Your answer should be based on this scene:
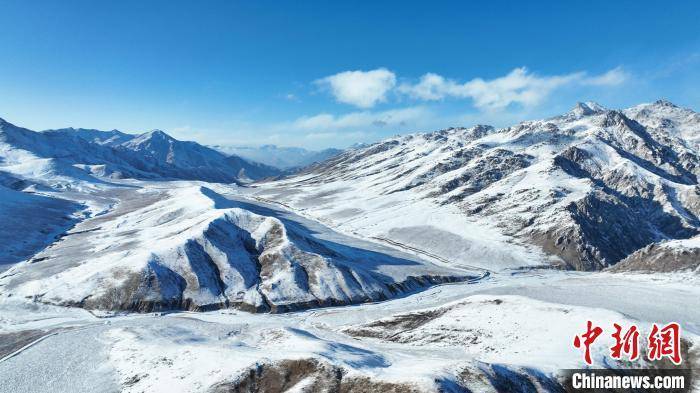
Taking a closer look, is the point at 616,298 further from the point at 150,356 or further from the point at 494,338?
the point at 150,356

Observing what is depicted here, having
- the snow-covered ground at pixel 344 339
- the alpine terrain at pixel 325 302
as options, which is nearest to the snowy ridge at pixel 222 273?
the alpine terrain at pixel 325 302

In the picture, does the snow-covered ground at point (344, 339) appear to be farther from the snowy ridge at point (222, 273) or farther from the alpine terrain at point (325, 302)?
the snowy ridge at point (222, 273)

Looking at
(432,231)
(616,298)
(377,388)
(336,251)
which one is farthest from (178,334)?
(432,231)

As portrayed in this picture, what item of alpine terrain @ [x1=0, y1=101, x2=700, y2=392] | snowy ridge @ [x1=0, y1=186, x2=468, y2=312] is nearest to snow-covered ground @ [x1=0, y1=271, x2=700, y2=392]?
alpine terrain @ [x1=0, y1=101, x2=700, y2=392]

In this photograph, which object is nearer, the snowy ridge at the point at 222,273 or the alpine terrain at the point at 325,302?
the alpine terrain at the point at 325,302

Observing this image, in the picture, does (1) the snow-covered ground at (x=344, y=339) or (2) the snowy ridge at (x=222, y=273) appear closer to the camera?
(1) the snow-covered ground at (x=344, y=339)

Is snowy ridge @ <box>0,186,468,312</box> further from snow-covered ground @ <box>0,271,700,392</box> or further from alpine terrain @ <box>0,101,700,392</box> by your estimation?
snow-covered ground @ <box>0,271,700,392</box>

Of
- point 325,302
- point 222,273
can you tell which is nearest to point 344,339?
point 325,302

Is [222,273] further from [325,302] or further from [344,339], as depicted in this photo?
[344,339]
